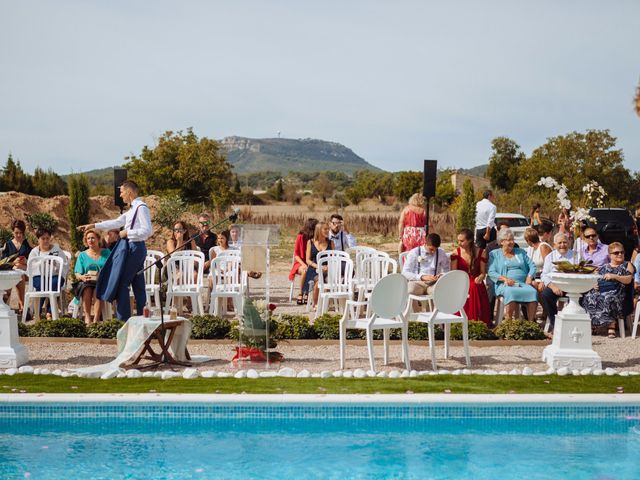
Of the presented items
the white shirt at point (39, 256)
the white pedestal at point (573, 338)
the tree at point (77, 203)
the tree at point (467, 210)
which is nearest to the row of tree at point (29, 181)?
the tree at point (77, 203)

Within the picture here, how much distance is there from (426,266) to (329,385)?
3.07 meters

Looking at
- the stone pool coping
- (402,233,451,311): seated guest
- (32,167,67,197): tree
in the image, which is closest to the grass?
the stone pool coping

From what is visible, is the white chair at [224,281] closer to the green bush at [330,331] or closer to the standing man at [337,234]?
the green bush at [330,331]

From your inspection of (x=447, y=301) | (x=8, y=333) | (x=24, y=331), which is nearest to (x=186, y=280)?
(x=24, y=331)

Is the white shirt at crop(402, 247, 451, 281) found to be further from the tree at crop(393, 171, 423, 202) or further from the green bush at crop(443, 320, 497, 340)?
the tree at crop(393, 171, 423, 202)

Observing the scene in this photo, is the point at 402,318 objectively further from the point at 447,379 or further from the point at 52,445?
the point at 52,445

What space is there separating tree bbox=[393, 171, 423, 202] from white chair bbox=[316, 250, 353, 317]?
49.1 m

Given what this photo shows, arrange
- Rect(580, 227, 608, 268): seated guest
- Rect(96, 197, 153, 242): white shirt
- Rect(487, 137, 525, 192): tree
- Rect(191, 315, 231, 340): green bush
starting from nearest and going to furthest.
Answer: Rect(96, 197, 153, 242): white shirt
Rect(191, 315, 231, 340): green bush
Rect(580, 227, 608, 268): seated guest
Rect(487, 137, 525, 192): tree

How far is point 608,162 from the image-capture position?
4569 centimetres

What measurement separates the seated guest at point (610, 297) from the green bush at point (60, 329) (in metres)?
5.98

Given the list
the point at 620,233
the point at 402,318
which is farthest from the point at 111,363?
the point at 620,233

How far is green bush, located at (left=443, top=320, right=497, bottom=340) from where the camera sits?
902 centimetres

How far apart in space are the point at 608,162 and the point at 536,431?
140ft

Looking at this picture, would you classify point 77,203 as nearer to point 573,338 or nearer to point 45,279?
point 45,279
